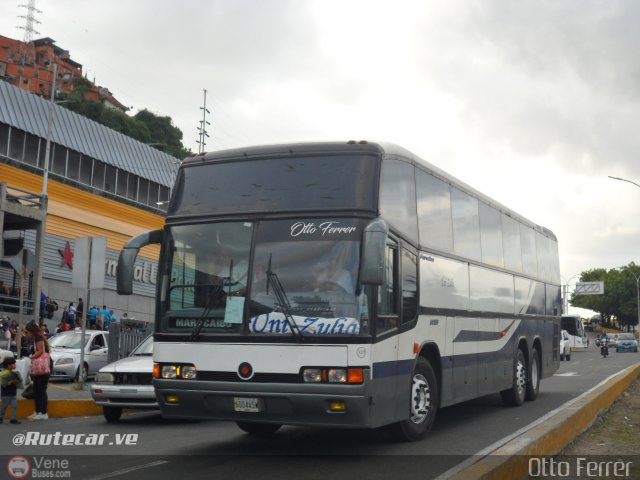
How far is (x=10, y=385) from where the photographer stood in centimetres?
1285

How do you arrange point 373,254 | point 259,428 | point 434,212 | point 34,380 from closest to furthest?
point 373,254, point 259,428, point 434,212, point 34,380

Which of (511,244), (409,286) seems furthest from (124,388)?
(511,244)

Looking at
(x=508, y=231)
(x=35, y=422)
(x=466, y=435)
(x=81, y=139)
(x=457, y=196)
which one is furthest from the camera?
A: (x=81, y=139)

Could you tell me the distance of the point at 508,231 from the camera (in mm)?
14641

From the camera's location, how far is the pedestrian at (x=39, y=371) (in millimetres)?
13289

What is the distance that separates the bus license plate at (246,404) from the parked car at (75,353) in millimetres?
13821

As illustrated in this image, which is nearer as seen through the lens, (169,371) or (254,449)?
(169,371)

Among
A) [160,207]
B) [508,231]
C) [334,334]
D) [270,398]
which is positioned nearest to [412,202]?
[334,334]

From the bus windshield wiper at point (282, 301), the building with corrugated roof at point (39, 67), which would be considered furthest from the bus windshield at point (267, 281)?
the building with corrugated roof at point (39, 67)

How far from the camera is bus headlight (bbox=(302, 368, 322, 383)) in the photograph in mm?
8148

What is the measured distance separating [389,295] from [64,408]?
8188 millimetres

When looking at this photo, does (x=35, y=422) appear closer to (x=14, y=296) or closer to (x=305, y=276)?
(x=305, y=276)

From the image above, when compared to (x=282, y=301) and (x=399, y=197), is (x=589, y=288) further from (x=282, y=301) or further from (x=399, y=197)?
(x=282, y=301)

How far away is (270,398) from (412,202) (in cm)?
315
